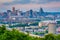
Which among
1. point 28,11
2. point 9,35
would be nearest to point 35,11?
point 28,11

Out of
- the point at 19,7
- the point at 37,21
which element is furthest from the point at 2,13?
the point at 37,21

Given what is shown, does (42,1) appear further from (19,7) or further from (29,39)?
(29,39)

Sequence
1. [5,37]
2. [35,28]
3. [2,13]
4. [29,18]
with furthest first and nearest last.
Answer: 1. [2,13]
2. [29,18]
3. [35,28]
4. [5,37]

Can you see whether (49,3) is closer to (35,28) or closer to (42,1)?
→ (42,1)

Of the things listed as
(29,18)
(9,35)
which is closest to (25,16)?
(29,18)

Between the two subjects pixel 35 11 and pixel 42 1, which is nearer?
pixel 35 11

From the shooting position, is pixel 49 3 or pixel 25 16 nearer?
pixel 25 16

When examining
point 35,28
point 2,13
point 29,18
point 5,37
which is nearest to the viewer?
point 5,37

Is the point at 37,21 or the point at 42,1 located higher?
the point at 42,1
